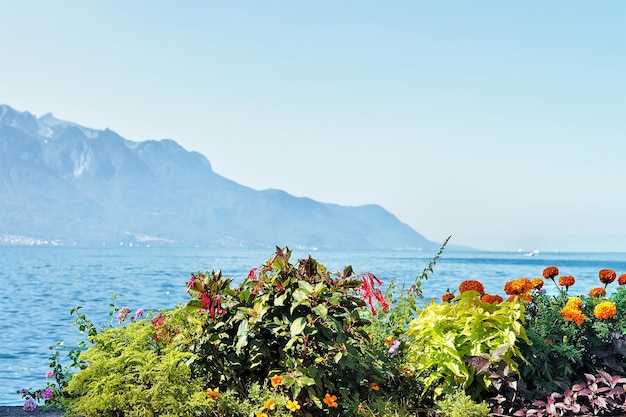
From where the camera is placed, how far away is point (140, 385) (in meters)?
3.97

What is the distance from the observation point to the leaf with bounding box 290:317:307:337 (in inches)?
147

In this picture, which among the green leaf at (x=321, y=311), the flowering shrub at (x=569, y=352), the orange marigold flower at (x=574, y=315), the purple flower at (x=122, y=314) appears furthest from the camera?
the purple flower at (x=122, y=314)

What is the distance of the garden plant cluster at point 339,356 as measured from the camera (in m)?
3.85

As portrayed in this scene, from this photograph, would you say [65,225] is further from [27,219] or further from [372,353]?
[372,353]

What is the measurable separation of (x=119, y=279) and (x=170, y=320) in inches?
1345

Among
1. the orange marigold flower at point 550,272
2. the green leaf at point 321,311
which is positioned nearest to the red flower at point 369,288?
the green leaf at point 321,311

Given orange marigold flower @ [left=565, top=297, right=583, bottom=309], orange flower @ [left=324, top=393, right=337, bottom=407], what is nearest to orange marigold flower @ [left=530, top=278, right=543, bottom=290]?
orange marigold flower @ [left=565, top=297, right=583, bottom=309]

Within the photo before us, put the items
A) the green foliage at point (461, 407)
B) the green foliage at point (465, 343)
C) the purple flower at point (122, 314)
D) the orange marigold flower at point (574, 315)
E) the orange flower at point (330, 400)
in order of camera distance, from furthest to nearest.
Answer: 1. the purple flower at point (122, 314)
2. the orange marigold flower at point (574, 315)
3. the green foliage at point (465, 343)
4. the green foliage at point (461, 407)
5. the orange flower at point (330, 400)

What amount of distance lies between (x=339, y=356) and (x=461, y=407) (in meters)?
0.86

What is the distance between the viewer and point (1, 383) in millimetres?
9711

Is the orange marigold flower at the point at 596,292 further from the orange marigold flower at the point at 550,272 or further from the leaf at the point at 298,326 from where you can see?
the leaf at the point at 298,326

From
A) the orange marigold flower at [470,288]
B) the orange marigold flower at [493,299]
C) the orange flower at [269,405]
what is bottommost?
the orange flower at [269,405]

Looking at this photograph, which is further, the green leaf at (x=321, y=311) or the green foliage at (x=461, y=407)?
the green foliage at (x=461, y=407)

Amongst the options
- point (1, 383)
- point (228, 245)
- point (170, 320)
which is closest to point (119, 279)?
point (1, 383)
